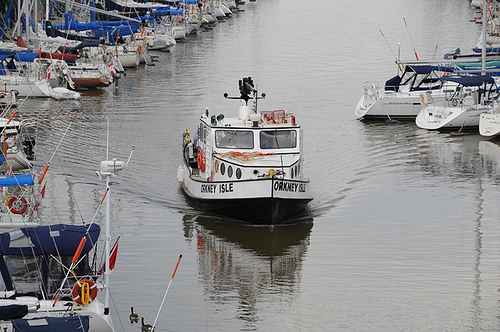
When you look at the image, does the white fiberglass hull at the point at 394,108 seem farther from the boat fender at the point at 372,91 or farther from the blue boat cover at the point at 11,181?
the blue boat cover at the point at 11,181

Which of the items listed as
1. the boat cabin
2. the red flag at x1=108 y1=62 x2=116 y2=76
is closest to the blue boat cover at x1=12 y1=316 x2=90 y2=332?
the boat cabin

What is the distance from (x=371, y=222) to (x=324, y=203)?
2.41 metres

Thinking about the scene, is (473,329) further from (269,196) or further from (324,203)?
(324,203)

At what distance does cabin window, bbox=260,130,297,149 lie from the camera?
31422 mm

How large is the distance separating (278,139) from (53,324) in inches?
560

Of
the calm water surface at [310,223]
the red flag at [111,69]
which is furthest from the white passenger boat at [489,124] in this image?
the red flag at [111,69]

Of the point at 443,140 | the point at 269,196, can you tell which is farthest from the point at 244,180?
the point at 443,140

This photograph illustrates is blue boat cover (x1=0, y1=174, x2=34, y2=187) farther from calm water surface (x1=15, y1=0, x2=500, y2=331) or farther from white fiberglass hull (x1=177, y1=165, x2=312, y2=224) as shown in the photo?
white fiberglass hull (x1=177, y1=165, x2=312, y2=224)

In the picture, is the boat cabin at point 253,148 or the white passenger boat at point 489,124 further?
the white passenger boat at point 489,124

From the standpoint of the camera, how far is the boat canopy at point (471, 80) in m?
45.9

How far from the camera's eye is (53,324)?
60.7 ft

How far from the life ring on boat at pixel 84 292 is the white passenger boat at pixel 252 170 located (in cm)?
1048

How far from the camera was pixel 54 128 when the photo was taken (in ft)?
154

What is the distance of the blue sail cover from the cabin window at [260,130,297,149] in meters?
11.2
